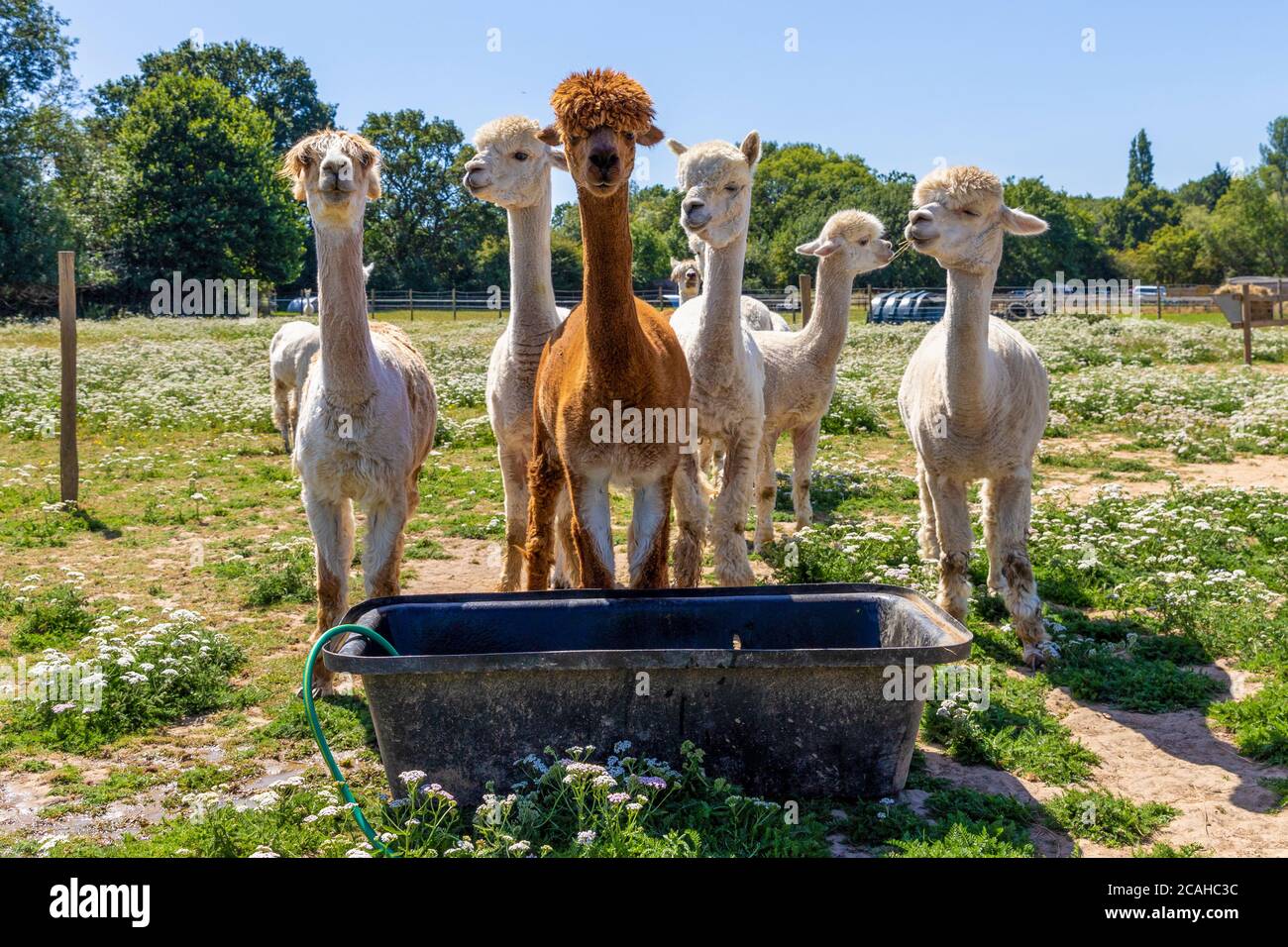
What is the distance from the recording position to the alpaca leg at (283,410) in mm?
12484

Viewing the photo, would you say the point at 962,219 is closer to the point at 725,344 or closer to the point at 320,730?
the point at 725,344

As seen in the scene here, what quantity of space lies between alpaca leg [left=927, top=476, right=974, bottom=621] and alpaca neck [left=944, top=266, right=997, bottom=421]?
0.46m

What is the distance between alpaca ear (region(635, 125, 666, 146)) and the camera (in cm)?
418

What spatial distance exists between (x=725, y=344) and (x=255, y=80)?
234ft

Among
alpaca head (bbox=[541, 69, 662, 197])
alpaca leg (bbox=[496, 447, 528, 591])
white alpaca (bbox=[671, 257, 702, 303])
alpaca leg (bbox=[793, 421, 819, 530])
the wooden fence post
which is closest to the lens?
alpaca head (bbox=[541, 69, 662, 197])

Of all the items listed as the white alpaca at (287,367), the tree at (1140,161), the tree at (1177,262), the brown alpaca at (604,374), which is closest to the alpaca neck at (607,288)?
the brown alpaca at (604,374)

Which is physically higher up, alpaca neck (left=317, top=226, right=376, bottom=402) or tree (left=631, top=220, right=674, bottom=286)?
tree (left=631, top=220, right=674, bottom=286)

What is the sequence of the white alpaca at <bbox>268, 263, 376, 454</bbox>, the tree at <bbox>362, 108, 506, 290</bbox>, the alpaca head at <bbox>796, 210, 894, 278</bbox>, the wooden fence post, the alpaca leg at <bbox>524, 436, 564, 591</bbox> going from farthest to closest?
the tree at <bbox>362, 108, 506, 290</bbox> < the white alpaca at <bbox>268, 263, 376, 454</bbox> < the wooden fence post < the alpaca head at <bbox>796, 210, 894, 278</bbox> < the alpaca leg at <bbox>524, 436, 564, 591</bbox>

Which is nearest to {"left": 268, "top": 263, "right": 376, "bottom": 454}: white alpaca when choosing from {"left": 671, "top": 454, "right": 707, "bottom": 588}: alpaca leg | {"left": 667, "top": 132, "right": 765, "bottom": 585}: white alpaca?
{"left": 667, "top": 132, "right": 765, "bottom": 585}: white alpaca

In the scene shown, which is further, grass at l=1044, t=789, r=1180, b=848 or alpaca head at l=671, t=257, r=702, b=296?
alpaca head at l=671, t=257, r=702, b=296

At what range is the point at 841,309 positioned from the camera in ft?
28.6

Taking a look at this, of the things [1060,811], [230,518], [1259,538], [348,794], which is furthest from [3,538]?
[1259,538]

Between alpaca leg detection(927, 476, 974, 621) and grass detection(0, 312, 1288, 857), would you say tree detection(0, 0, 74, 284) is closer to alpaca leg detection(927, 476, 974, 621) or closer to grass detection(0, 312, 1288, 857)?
grass detection(0, 312, 1288, 857)

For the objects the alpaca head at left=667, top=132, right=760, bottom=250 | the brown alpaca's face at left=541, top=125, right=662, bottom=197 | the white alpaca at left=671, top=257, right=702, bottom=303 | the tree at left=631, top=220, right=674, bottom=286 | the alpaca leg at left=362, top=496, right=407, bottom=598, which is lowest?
the alpaca leg at left=362, top=496, right=407, bottom=598
